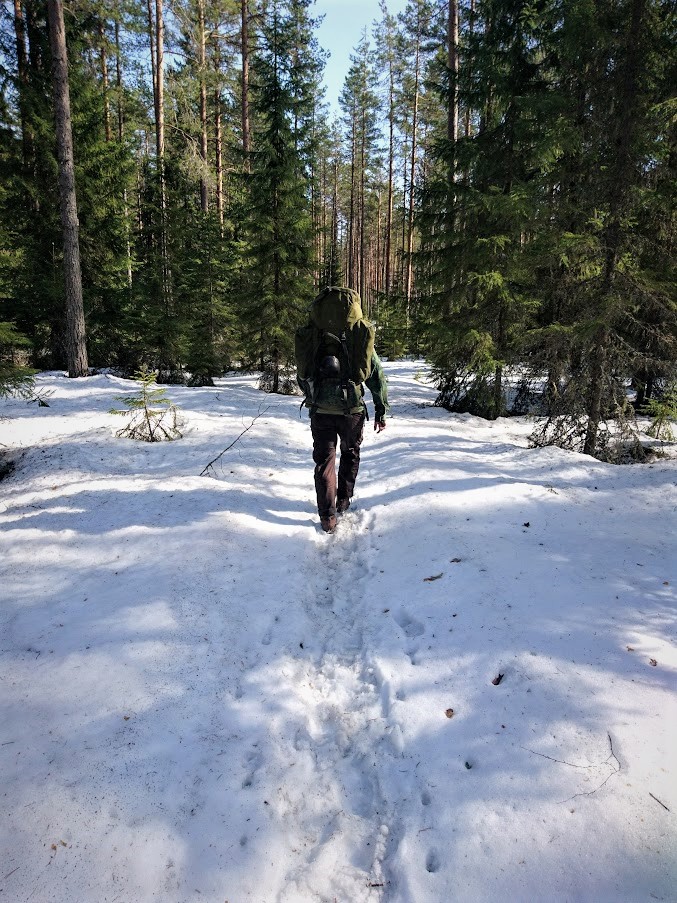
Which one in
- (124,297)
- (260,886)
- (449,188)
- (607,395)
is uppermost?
(449,188)

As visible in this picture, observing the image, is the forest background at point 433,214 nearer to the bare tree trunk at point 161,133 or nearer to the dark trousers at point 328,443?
the bare tree trunk at point 161,133

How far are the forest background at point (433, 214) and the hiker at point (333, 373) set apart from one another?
3.91m

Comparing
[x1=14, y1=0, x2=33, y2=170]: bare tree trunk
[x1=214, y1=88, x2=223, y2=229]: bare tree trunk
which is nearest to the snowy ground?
[x1=14, y1=0, x2=33, y2=170]: bare tree trunk

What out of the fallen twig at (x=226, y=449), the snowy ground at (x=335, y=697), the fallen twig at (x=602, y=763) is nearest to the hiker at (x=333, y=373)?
the snowy ground at (x=335, y=697)

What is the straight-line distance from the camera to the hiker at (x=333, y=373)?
14.9ft

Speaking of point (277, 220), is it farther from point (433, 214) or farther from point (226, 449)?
point (226, 449)

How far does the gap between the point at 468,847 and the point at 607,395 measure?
23.7ft

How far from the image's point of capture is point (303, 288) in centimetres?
1248

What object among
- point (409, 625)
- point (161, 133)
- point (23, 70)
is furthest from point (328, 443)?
point (161, 133)

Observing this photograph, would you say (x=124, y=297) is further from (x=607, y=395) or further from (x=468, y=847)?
(x=468, y=847)

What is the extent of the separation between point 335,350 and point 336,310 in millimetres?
418

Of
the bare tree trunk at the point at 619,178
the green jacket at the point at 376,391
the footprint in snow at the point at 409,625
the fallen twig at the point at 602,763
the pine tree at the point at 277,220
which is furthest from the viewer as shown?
the pine tree at the point at 277,220

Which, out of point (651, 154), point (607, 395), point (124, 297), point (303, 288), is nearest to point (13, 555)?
point (607, 395)

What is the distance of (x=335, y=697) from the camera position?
2.80m
